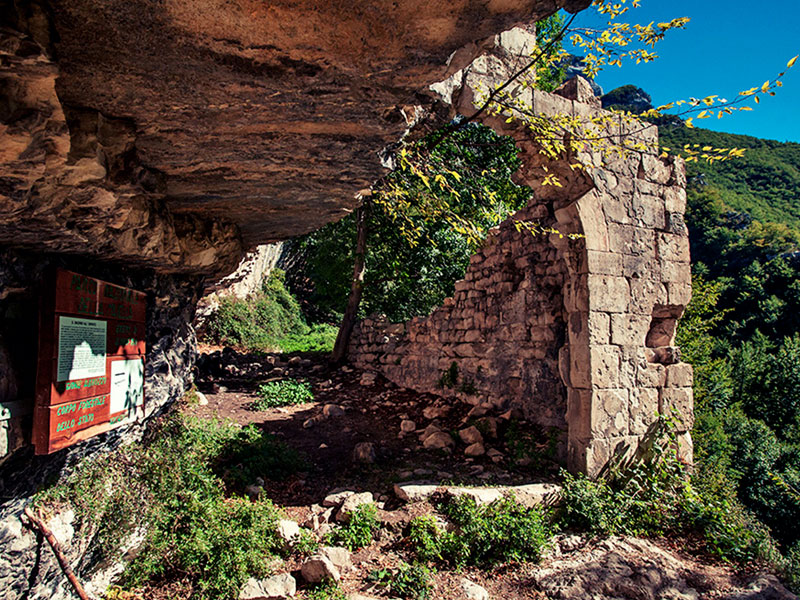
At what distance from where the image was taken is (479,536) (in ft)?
14.2

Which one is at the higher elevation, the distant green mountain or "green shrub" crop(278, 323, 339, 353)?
the distant green mountain

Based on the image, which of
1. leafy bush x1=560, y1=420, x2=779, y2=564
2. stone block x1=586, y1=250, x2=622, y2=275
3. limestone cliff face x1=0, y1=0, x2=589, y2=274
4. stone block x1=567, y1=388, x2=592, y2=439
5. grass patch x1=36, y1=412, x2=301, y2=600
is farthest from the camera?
stone block x1=586, y1=250, x2=622, y2=275

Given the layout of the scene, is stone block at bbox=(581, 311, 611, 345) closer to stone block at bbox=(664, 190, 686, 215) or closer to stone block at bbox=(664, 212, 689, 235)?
stone block at bbox=(664, 212, 689, 235)

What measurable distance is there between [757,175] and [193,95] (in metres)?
55.0

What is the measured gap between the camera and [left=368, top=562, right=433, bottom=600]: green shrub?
3715 mm

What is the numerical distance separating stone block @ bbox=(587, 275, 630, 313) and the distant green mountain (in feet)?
128

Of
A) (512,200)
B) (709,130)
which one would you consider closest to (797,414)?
(512,200)

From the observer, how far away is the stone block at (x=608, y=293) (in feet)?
18.9

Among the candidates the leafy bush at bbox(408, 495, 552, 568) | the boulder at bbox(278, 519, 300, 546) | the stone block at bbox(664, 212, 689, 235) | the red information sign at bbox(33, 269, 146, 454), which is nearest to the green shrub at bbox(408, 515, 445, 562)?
the leafy bush at bbox(408, 495, 552, 568)

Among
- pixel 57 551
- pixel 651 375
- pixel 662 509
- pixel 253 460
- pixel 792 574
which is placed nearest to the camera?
pixel 57 551

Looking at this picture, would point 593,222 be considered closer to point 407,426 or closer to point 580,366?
point 580,366

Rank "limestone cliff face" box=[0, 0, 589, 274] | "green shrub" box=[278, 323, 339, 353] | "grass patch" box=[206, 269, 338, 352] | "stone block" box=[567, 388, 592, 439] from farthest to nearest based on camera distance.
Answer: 1. "green shrub" box=[278, 323, 339, 353]
2. "grass patch" box=[206, 269, 338, 352]
3. "stone block" box=[567, 388, 592, 439]
4. "limestone cliff face" box=[0, 0, 589, 274]

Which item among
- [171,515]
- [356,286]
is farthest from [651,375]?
[356,286]

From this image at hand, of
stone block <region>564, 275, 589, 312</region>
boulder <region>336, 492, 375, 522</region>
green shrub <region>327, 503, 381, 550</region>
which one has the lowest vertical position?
green shrub <region>327, 503, 381, 550</region>
